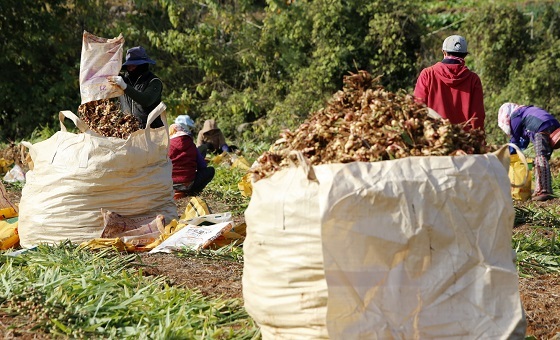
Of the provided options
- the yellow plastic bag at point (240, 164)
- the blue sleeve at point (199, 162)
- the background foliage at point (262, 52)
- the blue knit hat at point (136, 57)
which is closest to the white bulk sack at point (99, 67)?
the blue knit hat at point (136, 57)

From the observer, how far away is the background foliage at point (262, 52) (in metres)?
15.9

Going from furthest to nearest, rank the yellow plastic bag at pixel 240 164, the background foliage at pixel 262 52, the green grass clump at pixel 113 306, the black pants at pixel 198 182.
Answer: the background foliage at pixel 262 52
the yellow plastic bag at pixel 240 164
the black pants at pixel 198 182
the green grass clump at pixel 113 306

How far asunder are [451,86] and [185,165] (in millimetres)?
3299

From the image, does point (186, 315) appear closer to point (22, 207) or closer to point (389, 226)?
point (389, 226)

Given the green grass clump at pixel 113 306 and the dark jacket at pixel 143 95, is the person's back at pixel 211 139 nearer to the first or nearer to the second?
the dark jacket at pixel 143 95

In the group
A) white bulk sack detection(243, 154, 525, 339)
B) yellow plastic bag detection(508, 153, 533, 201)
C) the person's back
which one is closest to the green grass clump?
white bulk sack detection(243, 154, 525, 339)

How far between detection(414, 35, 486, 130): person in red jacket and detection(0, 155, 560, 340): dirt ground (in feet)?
5.09

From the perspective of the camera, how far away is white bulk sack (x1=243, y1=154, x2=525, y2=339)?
2.98 m

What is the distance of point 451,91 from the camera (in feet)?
20.2

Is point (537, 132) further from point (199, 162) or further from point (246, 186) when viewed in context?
point (199, 162)

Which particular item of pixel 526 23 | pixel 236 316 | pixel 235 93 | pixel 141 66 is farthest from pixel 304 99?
pixel 236 316

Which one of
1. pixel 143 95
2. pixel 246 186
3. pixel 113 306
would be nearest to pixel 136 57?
pixel 143 95

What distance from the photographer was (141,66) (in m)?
6.88

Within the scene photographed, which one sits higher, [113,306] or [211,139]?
[113,306]
